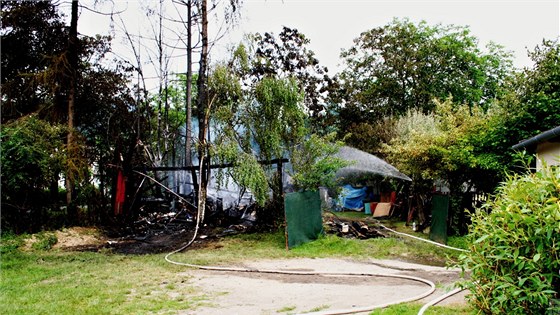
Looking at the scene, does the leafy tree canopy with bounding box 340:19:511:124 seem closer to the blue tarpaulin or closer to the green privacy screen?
the blue tarpaulin

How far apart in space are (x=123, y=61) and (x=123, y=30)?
193 centimetres

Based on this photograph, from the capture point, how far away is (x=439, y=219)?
1089 centimetres

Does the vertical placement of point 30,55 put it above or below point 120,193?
above

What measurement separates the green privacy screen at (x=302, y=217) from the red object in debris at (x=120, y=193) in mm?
5786

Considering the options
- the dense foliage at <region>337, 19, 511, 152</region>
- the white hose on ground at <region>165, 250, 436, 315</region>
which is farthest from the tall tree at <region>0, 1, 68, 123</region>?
the dense foliage at <region>337, 19, 511, 152</region>

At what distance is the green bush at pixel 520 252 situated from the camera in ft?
10.7

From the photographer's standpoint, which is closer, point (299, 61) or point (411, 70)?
point (299, 61)

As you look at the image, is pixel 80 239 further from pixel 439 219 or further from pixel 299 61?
pixel 299 61

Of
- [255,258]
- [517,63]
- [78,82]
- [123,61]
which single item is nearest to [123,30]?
[123,61]

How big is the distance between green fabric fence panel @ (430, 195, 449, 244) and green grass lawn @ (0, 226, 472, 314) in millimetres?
815

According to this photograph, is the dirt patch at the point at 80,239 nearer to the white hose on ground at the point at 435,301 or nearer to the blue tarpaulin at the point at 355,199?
the white hose on ground at the point at 435,301

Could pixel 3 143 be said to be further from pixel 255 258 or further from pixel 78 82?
pixel 255 258

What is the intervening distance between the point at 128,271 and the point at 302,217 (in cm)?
440

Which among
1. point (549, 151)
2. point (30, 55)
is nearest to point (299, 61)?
point (30, 55)
